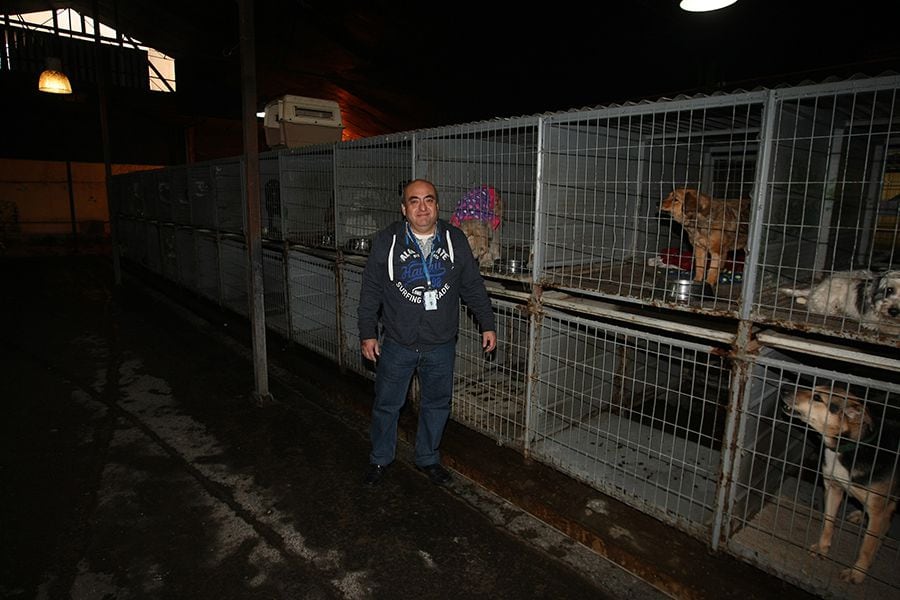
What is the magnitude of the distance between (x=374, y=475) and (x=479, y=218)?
231 centimetres

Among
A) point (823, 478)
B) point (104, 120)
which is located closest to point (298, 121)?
point (104, 120)

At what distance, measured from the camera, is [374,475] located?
3.62 metres

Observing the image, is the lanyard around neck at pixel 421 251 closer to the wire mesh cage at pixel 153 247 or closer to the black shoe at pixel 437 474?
the black shoe at pixel 437 474

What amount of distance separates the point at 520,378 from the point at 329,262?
97.2 inches

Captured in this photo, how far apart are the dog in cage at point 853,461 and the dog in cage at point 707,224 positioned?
1.03 metres

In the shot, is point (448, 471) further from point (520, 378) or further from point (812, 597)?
point (812, 597)

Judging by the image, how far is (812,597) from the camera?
2471 millimetres

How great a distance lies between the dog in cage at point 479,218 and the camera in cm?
435

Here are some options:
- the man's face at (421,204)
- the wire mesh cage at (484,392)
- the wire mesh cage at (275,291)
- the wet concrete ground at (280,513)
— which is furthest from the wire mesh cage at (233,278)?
the man's face at (421,204)

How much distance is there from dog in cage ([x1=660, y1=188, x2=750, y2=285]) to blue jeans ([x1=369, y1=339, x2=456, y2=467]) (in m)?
1.84

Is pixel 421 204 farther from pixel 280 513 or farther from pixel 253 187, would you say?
pixel 280 513

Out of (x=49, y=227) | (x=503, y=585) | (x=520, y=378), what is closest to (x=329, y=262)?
(x=520, y=378)

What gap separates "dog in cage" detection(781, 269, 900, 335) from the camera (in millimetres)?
2359

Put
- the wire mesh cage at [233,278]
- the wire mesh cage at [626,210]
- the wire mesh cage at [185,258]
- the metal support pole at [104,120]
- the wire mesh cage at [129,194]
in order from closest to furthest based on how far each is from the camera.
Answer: the wire mesh cage at [626,210], the wire mesh cage at [233,278], the wire mesh cage at [185,258], the metal support pole at [104,120], the wire mesh cage at [129,194]
